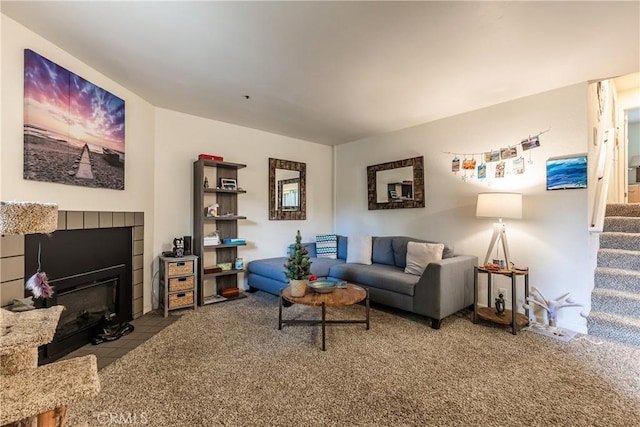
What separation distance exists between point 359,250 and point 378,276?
81 centimetres

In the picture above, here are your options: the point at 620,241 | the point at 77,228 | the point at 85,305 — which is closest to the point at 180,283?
the point at 85,305

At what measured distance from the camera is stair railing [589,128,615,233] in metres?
2.71

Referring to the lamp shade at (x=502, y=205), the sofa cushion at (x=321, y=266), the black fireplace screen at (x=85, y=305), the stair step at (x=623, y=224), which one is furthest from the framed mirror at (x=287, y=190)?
the stair step at (x=623, y=224)

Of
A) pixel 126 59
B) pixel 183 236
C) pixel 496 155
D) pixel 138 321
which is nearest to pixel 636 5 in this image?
pixel 496 155

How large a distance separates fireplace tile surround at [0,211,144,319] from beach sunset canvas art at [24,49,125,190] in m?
0.27

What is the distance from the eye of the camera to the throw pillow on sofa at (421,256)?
10.7ft

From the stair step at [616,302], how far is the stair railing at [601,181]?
0.58 meters

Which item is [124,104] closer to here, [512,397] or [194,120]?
[194,120]

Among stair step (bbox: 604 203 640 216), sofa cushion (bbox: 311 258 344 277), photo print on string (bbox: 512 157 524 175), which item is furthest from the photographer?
sofa cushion (bbox: 311 258 344 277)

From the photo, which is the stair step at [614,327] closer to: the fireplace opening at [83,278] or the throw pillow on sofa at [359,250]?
the throw pillow on sofa at [359,250]

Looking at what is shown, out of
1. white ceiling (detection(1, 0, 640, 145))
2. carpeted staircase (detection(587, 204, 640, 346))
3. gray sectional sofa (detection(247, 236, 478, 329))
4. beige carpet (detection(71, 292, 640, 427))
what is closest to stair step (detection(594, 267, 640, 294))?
carpeted staircase (detection(587, 204, 640, 346))

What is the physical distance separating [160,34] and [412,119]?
9.58 ft

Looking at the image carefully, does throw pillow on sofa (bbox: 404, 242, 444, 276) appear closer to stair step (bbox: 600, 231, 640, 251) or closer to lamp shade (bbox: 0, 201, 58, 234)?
stair step (bbox: 600, 231, 640, 251)

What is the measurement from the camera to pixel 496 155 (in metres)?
3.23
